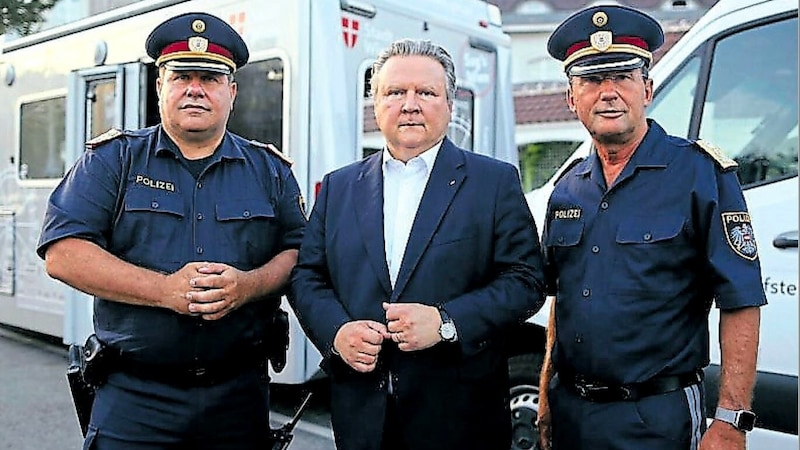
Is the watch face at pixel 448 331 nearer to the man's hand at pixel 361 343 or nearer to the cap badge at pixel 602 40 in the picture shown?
the man's hand at pixel 361 343

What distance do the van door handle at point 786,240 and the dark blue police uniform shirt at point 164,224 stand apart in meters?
1.73

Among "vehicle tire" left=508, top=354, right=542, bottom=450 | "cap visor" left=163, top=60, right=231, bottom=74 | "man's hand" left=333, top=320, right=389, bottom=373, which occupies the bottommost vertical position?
"vehicle tire" left=508, top=354, right=542, bottom=450

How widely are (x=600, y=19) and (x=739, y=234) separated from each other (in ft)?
2.13

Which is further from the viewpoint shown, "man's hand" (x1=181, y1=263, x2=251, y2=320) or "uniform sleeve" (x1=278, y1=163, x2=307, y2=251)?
"uniform sleeve" (x1=278, y1=163, x2=307, y2=251)

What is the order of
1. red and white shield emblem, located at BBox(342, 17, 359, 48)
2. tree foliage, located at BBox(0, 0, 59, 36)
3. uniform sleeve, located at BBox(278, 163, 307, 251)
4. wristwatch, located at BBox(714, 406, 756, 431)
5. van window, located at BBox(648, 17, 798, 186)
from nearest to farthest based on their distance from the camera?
wristwatch, located at BBox(714, 406, 756, 431), uniform sleeve, located at BBox(278, 163, 307, 251), van window, located at BBox(648, 17, 798, 186), red and white shield emblem, located at BBox(342, 17, 359, 48), tree foliage, located at BBox(0, 0, 59, 36)

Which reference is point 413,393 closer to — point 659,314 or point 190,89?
point 659,314

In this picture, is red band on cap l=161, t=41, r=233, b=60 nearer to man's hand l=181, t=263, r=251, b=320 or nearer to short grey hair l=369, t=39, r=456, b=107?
short grey hair l=369, t=39, r=456, b=107

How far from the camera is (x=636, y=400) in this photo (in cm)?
216

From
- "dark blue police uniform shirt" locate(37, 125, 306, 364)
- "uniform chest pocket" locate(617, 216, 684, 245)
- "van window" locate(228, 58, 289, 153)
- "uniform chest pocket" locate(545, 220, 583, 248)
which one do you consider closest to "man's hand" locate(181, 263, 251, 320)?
"dark blue police uniform shirt" locate(37, 125, 306, 364)

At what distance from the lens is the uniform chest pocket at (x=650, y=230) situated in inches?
84.5

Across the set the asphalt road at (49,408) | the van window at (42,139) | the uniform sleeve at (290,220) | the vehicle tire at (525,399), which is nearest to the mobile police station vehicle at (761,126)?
the vehicle tire at (525,399)

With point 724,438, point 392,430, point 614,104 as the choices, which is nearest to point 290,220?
point 392,430

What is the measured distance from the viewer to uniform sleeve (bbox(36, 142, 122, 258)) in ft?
7.73

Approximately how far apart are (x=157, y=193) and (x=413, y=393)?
3.01 ft
